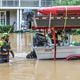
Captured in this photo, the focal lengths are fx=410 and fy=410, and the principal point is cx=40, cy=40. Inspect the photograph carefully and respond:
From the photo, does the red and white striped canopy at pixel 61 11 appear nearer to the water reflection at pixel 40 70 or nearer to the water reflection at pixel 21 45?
the water reflection at pixel 40 70

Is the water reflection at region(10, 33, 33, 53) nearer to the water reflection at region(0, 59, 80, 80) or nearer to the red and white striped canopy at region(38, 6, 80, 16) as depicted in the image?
the water reflection at region(0, 59, 80, 80)

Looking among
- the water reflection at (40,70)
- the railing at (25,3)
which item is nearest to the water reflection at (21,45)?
the water reflection at (40,70)

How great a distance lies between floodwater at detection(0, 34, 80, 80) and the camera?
13395 mm

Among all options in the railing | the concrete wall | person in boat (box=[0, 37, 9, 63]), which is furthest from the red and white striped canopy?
the railing

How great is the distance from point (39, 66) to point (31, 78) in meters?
2.95

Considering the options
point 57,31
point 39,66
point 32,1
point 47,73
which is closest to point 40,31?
point 57,31

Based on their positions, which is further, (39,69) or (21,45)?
(21,45)

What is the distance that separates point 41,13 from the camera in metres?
17.6

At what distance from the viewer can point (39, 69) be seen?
1524cm

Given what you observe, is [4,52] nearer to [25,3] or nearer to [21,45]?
[21,45]

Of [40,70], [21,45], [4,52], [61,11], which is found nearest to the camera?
[40,70]

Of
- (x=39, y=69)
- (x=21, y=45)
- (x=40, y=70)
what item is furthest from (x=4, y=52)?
(x=21, y=45)

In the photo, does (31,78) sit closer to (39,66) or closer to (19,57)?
(39,66)

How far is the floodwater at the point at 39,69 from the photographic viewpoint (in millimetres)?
13395
